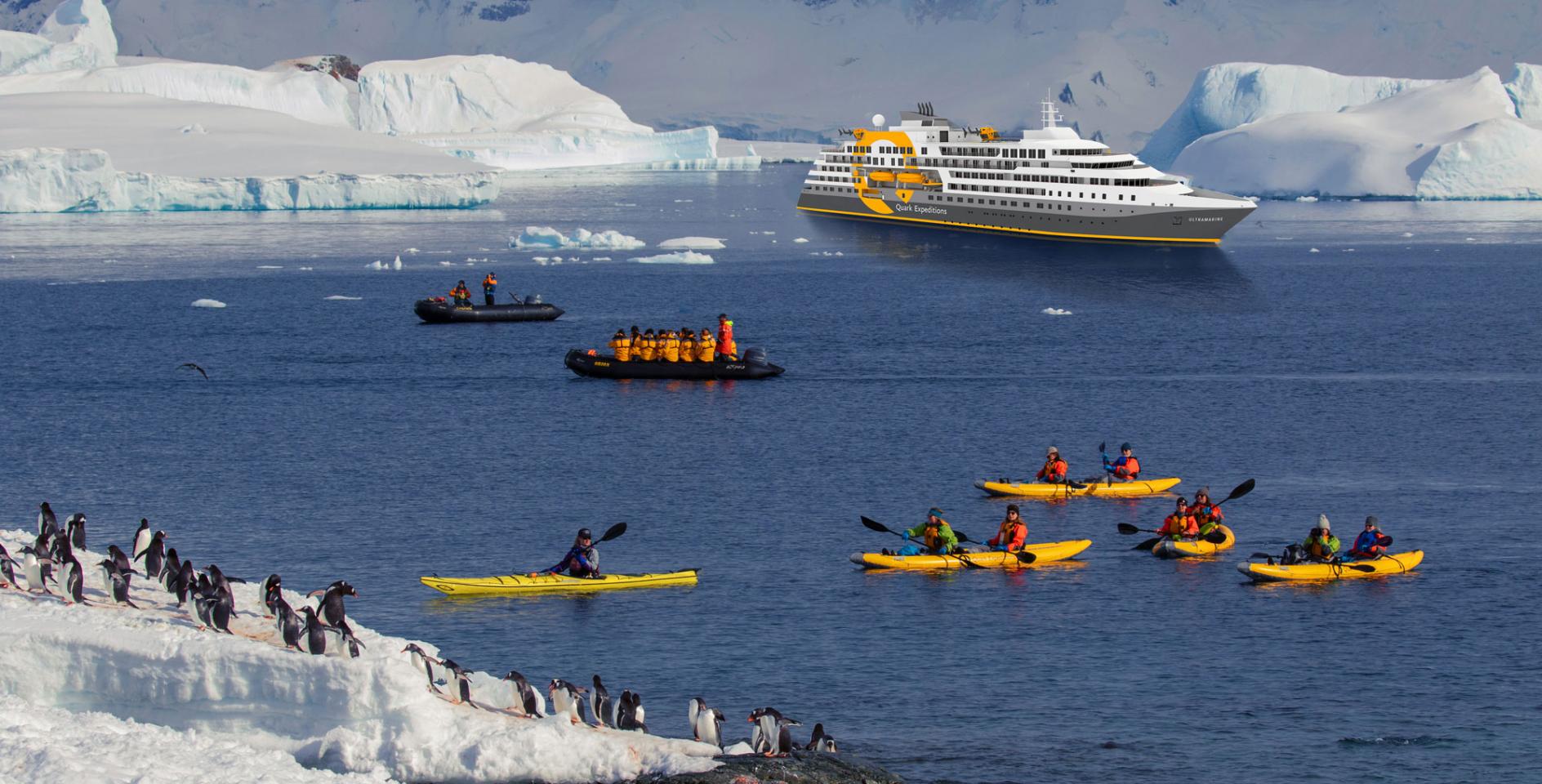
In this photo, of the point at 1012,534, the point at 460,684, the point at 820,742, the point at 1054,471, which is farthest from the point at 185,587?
the point at 1054,471

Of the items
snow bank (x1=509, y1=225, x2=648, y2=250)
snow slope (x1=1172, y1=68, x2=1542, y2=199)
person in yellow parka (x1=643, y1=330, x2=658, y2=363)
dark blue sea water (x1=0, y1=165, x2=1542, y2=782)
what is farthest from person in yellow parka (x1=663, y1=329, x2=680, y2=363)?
snow slope (x1=1172, y1=68, x2=1542, y2=199)

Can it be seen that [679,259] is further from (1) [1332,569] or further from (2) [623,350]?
(1) [1332,569]

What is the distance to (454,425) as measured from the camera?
46.8m

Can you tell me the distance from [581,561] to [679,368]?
2450 cm

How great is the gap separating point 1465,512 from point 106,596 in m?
25.2

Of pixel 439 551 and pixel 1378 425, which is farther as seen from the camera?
pixel 1378 425

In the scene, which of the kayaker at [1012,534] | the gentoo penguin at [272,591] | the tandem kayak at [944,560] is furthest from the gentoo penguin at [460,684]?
the kayaker at [1012,534]

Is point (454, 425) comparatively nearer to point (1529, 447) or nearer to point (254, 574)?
point (254, 574)

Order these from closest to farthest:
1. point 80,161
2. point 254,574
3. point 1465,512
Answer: point 254,574 < point 1465,512 < point 80,161

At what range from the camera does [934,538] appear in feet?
106

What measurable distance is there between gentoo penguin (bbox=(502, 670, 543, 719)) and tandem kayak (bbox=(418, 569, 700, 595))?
788cm

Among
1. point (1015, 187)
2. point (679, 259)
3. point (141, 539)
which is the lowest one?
point (141, 539)

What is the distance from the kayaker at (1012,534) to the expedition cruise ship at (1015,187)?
6864cm

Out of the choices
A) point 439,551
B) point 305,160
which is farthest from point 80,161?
point 439,551
